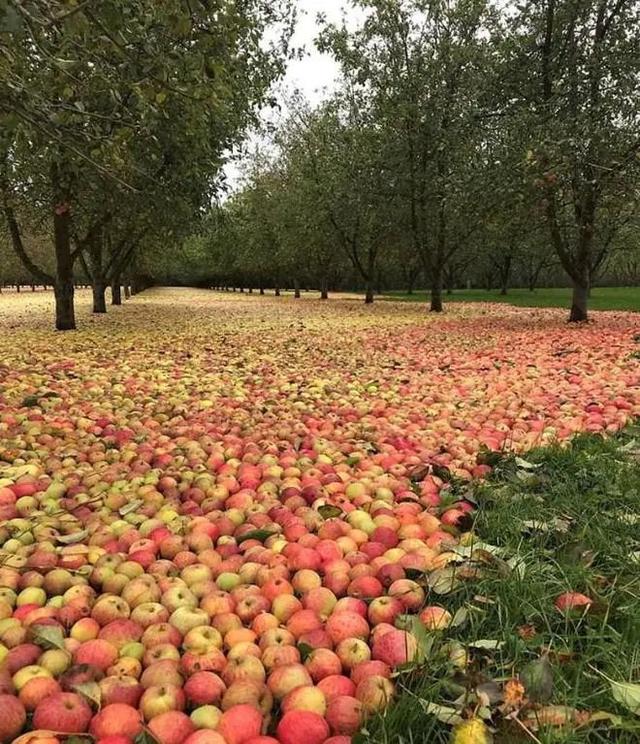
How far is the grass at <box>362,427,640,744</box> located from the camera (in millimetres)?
1735

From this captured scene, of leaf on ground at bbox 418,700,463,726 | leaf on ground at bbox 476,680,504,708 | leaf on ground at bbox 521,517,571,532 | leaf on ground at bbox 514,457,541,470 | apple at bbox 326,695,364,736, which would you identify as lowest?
apple at bbox 326,695,364,736

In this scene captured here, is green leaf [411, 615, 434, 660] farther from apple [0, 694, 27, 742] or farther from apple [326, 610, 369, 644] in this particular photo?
apple [0, 694, 27, 742]

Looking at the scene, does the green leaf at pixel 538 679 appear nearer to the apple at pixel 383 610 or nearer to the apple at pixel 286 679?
the apple at pixel 383 610

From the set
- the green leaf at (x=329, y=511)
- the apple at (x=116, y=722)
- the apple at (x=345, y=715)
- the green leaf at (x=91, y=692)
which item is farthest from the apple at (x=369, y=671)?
the green leaf at (x=329, y=511)

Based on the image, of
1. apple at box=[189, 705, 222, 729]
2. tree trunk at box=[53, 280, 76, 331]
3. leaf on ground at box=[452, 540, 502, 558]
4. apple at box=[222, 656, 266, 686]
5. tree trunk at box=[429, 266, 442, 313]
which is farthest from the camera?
tree trunk at box=[429, 266, 442, 313]

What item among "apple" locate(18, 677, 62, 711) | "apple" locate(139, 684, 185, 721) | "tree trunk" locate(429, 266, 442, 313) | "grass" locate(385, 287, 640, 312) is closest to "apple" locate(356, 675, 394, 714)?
"apple" locate(139, 684, 185, 721)

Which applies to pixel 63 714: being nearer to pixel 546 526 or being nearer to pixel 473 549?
pixel 473 549

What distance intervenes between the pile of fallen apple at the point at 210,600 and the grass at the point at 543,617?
0.40 ft

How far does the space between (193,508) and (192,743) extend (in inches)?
70.7

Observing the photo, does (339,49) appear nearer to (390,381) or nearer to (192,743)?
(390,381)

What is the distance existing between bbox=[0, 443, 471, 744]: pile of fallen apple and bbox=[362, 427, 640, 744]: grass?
4.8 inches

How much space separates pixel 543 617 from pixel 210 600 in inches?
50.2

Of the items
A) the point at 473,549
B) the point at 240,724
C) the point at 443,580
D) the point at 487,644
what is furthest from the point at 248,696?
the point at 473,549

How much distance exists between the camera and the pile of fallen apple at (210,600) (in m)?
1.75
